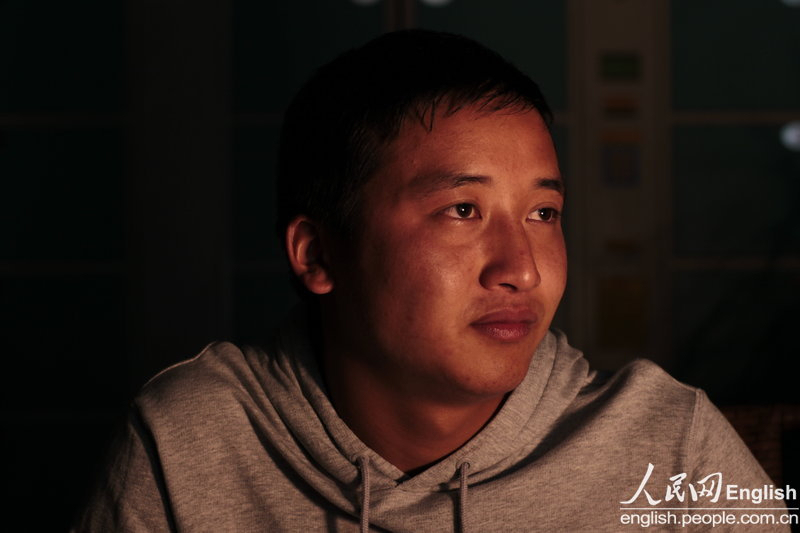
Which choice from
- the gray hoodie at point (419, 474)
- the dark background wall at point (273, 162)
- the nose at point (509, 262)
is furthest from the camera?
the dark background wall at point (273, 162)

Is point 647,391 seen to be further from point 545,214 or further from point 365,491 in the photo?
point 365,491

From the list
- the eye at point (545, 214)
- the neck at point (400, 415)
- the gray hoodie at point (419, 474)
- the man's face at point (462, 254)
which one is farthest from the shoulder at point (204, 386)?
the eye at point (545, 214)

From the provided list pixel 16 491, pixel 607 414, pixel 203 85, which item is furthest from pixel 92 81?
pixel 607 414

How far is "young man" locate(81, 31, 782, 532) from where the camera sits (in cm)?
114

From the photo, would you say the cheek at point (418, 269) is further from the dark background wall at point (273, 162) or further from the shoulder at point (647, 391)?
A: the dark background wall at point (273, 162)

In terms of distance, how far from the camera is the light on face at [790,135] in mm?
3139

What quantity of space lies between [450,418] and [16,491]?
2.58 m

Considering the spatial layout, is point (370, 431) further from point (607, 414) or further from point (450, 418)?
point (607, 414)

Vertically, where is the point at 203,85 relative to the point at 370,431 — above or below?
above

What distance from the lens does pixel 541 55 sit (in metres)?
3.16

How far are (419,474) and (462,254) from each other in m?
0.31

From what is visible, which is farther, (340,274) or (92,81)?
(92,81)

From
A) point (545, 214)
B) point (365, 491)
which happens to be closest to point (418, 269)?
point (545, 214)

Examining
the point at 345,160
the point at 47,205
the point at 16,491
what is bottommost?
the point at 16,491
